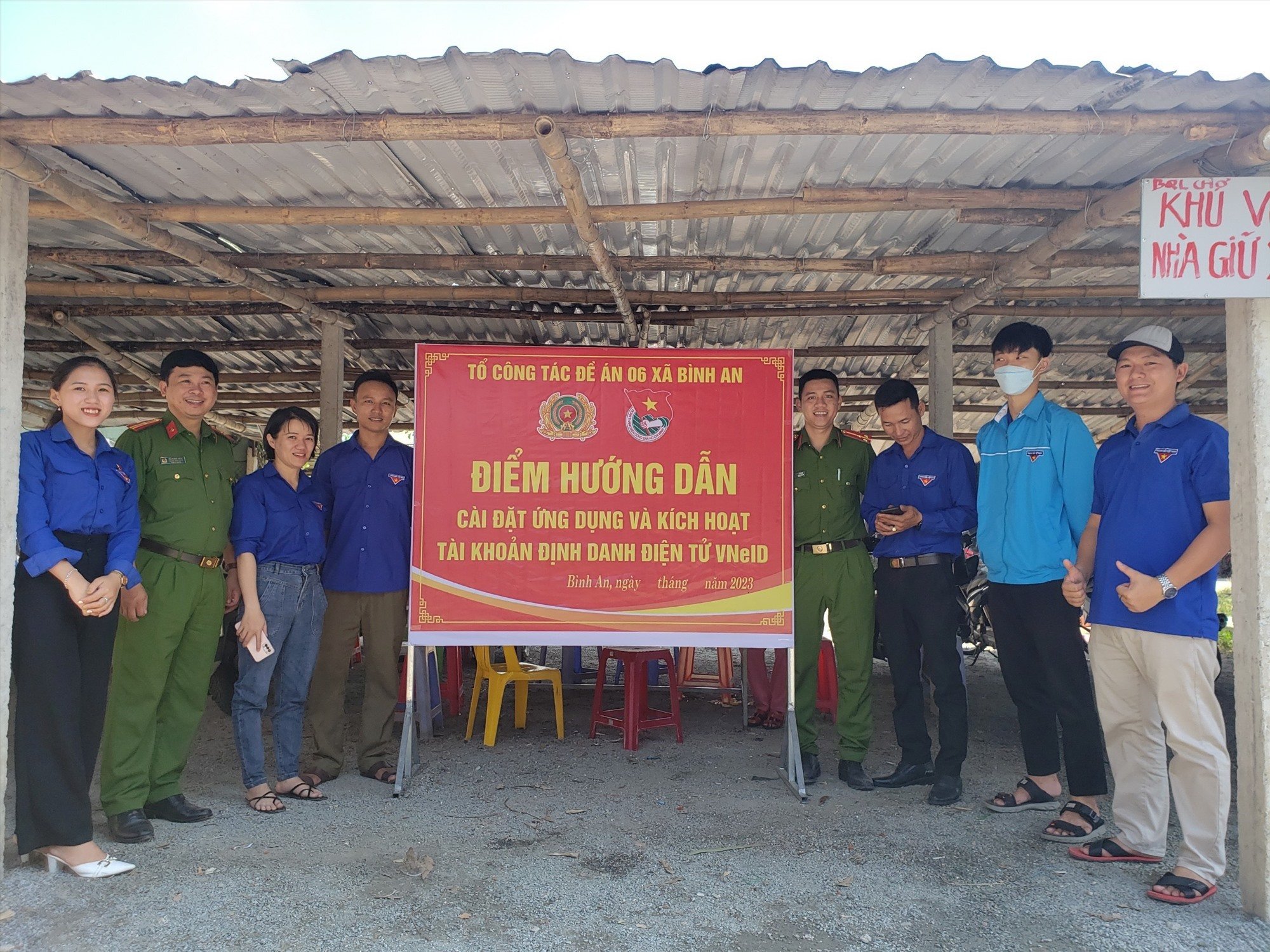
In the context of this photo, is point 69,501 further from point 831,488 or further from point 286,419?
point 831,488

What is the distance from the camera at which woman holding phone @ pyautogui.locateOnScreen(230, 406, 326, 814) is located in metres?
3.67

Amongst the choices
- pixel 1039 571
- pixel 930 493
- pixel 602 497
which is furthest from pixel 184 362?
pixel 1039 571

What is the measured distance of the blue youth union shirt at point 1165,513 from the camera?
115 inches

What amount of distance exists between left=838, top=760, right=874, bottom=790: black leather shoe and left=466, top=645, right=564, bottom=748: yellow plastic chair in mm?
1583

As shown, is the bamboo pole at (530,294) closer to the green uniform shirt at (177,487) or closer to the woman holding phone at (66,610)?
the green uniform shirt at (177,487)

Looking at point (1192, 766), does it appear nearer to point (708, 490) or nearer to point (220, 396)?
point (708, 490)

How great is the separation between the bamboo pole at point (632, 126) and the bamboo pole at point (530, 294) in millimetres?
1798

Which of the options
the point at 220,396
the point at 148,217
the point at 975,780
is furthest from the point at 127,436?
the point at 220,396

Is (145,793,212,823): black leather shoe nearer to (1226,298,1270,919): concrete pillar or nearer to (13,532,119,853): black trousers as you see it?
(13,532,119,853): black trousers

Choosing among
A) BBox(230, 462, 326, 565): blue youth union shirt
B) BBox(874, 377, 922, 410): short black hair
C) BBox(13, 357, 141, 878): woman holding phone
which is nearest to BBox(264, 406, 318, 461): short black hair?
BBox(230, 462, 326, 565): blue youth union shirt

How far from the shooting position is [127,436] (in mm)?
3496

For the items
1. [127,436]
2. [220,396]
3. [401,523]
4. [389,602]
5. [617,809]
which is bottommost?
[617,809]

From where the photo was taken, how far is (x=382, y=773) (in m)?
4.11

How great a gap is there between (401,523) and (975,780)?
119 inches
